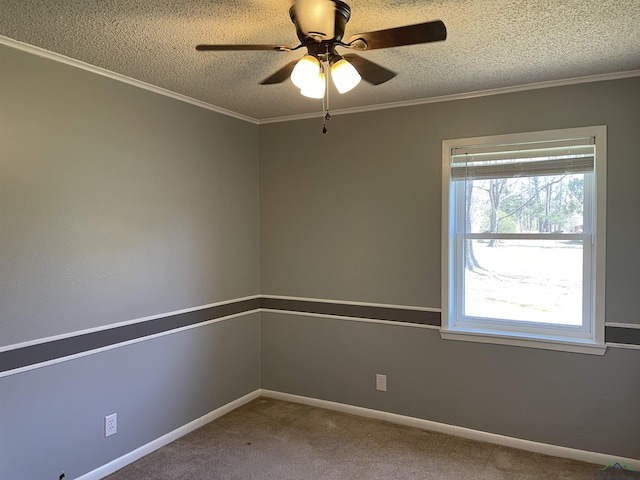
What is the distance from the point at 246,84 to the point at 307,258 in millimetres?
1524

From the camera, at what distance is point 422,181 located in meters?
3.40

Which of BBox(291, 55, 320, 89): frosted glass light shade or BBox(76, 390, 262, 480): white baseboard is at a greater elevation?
BBox(291, 55, 320, 89): frosted glass light shade

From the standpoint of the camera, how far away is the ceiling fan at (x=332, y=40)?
64.3 inches

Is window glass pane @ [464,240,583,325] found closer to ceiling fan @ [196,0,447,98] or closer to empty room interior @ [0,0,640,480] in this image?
empty room interior @ [0,0,640,480]

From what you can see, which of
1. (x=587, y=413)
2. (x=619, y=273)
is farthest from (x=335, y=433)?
(x=619, y=273)

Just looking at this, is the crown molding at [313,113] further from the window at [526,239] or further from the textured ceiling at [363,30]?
the window at [526,239]

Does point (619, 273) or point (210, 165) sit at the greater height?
point (210, 165)

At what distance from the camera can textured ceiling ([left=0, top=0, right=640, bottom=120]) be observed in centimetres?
194

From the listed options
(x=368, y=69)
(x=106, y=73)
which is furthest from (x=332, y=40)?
(x=106, y=73)

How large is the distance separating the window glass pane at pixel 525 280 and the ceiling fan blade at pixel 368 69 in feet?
5.56

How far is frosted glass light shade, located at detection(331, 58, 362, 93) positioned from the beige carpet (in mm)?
2269

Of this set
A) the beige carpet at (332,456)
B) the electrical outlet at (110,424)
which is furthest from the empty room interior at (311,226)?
the beige carpet at (332,456)

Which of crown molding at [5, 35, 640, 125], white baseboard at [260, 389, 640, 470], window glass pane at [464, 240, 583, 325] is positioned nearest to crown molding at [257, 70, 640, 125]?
crown molding at [5, 35, 640, 125]

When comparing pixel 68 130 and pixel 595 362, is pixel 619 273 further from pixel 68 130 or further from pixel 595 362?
pixel 68 130
